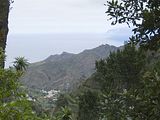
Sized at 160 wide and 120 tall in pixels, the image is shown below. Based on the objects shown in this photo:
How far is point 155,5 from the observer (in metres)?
7.58

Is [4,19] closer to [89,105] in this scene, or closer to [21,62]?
[21,62]

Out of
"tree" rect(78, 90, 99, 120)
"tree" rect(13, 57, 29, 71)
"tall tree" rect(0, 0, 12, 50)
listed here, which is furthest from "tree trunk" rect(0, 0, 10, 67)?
"tree" rect(78, 90, 99, 120)

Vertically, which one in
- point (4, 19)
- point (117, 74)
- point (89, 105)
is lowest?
point (89, 105)

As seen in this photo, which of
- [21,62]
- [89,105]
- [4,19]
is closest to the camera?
[4,19]

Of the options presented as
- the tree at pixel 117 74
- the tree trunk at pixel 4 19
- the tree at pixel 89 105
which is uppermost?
the tree trunk at pixel 4 19

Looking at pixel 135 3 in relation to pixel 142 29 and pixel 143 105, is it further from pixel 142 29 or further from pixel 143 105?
pixel 143 105

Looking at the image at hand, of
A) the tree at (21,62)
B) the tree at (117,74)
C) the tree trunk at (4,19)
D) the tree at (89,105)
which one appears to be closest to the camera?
the tree trunk at (4,19)

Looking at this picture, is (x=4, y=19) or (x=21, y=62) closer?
(x=4, y=19)

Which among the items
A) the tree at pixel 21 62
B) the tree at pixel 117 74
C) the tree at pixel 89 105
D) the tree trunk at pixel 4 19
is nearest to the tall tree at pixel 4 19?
the tree trunk at pixel 4 19

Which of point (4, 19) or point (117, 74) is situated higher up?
point (4, 19)

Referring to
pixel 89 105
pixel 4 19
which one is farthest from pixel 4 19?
pixel 89 105

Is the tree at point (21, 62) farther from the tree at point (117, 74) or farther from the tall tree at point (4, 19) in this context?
the tall tree at point (4, 19)

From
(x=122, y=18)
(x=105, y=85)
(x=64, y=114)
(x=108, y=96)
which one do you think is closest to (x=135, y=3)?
(x=122, y=18)

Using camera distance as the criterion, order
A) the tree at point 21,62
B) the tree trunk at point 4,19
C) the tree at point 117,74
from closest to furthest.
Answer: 1. the tree trunk at point 4,19
2. the tree at point 21,62
3. the tree at point 117,74
